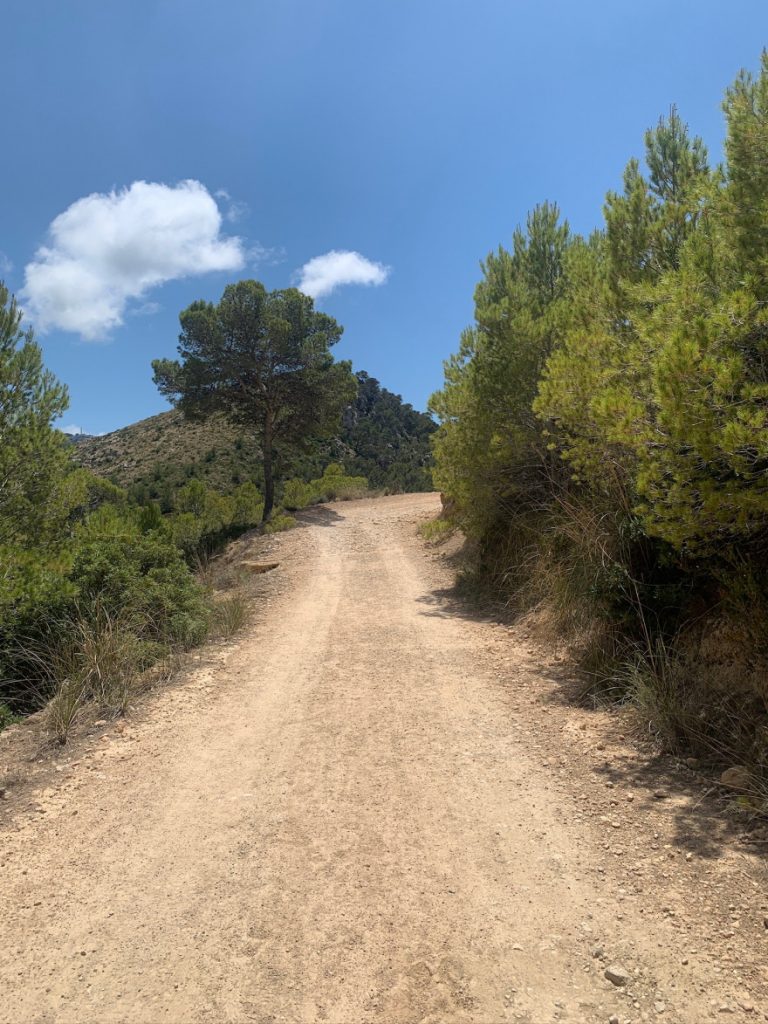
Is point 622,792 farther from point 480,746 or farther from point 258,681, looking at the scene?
point 258,681

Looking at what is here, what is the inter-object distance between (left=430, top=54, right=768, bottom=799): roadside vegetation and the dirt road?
3.52ft

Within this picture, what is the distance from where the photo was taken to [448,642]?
8477mm

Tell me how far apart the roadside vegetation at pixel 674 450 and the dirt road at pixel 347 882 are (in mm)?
1074

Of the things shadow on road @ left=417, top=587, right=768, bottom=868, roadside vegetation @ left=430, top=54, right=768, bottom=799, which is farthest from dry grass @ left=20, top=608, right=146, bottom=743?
roadside vegetation @ left=430, top=54, right=768, bottom=799

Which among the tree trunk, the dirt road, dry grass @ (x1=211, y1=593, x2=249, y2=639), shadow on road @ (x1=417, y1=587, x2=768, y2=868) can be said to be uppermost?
the tree trunk

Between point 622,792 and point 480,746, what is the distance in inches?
47.6

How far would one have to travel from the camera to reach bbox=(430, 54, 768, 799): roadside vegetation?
4066 mm

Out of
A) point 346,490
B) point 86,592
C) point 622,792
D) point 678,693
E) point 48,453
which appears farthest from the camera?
point 346,490

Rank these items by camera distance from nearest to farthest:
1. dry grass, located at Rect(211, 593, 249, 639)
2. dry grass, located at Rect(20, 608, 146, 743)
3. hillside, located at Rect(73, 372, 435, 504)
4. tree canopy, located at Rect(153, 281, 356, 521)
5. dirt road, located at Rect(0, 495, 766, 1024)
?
dirt road, located at Rect(0, 495, 766, 1024) < dry grass, located at Rect(20, 608, 146, 743) < dry grass, located at Rect(211, 593, 249, 639) < tree canopy, located at Rect(153, 281, 356, 521) < hillside, located at Rect(73, 372, 435, 504)

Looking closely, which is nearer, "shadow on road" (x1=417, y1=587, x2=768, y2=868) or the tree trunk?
"shadow on road" (x1=417, y1=587, x2=768, y2=868)

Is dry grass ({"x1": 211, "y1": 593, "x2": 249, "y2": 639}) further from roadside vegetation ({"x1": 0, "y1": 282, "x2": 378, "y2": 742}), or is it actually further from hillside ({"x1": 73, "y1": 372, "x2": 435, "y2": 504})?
hillside ({"x1": 73, "y1": 372, "x2": 435, "y2": 504})

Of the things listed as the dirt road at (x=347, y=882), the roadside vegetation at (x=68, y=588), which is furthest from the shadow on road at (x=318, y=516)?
the dirt road at (x=347, y=882)

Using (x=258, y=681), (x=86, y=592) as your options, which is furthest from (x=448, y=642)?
(x=86, y=592)

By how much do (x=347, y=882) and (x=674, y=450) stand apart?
3.40 m
